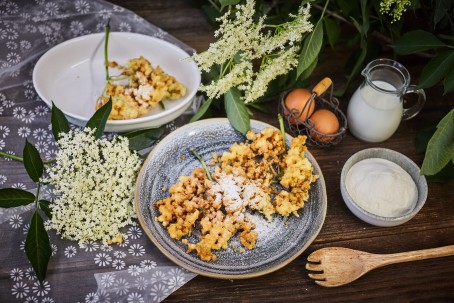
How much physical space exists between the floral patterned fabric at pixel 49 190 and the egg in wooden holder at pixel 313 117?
12.1 inches

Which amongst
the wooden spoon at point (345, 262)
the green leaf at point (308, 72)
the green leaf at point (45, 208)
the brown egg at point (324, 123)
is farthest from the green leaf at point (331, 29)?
the green leaf at point (45, 208)

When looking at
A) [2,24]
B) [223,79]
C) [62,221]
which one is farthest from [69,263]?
[2,24]

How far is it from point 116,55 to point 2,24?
40 centimetres

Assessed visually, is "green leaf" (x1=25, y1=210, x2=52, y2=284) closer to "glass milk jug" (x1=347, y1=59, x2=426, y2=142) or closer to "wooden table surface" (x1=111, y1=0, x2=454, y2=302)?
"wooden table surface" (x1=111, y1=0, x2=454, y2=302)

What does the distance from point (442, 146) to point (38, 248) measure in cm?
95

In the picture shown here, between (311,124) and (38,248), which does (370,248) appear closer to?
(311,124)

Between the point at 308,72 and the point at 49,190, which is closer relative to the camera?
the point at 49,190

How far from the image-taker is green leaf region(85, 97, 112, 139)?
126 cm

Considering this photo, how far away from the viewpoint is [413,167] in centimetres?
134

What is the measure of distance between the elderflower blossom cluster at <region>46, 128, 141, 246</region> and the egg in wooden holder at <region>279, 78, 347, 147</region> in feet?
1.51

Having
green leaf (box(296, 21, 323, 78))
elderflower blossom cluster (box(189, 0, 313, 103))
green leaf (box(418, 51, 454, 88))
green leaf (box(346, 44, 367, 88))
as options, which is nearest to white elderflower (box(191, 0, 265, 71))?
elderflower blossom cluster (box(189, 0, 313, 103))

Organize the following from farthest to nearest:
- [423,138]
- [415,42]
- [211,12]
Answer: [211,12]
[423,138]
[415,42]

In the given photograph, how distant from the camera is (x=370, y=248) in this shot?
1277 millimetres

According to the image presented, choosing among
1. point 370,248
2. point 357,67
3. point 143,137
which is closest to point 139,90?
point 143,137
